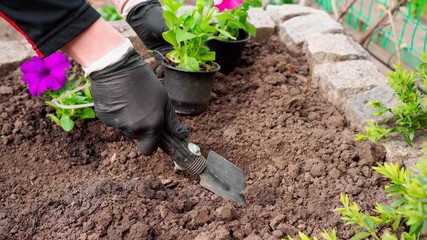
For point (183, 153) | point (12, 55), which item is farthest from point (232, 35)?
point (12, 55)

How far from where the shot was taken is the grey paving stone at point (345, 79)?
2543 mm

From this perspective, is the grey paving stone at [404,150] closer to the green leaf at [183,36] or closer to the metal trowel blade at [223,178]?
the metal trowel blade at [223,178]

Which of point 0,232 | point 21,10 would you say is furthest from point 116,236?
point 21,10

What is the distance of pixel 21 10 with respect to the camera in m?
1.58

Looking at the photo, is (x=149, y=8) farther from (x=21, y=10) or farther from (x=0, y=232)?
(x=0, y=232)

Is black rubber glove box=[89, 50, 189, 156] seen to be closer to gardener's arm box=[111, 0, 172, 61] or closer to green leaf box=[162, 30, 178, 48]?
green leaf box=[162, 30, 178, 48]

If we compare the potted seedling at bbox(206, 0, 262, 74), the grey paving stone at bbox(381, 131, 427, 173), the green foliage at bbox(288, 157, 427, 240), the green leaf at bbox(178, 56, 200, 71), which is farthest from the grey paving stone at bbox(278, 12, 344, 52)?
the green foliage at bbox(288, 157, 427, 240)

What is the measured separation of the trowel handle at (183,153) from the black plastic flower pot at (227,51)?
2.72 ft

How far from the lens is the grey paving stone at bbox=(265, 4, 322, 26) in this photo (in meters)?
3.48

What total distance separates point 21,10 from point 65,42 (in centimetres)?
16

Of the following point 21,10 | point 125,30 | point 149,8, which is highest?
point 21,10

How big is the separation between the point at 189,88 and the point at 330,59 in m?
0.93

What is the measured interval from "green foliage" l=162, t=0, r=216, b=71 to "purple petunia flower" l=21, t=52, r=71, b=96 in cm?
50

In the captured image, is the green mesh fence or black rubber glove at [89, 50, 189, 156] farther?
the green mesh fence
